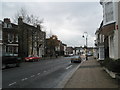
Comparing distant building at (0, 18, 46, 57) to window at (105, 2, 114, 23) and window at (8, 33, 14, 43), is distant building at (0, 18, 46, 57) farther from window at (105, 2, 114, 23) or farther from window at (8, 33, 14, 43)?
window at (105, 2, 114, 23)

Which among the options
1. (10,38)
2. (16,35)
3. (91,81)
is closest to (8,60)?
(91,81)

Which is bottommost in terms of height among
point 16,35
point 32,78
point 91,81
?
point 32,78

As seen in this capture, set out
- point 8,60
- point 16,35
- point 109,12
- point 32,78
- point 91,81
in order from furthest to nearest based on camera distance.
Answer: point 16,35 < point 8,60 < point 109,12 < point 32,78 < point 91,81

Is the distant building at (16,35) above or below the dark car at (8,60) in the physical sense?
above

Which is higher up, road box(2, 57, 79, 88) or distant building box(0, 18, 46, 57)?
distant building box(0, 18, 46, 57)

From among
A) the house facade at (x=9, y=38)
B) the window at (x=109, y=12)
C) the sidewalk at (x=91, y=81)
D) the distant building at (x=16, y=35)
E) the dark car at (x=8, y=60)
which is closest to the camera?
the sidewalk at (x=91, y=81)

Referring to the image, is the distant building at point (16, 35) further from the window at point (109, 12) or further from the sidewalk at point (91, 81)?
the sidewalk at point (91, 81)

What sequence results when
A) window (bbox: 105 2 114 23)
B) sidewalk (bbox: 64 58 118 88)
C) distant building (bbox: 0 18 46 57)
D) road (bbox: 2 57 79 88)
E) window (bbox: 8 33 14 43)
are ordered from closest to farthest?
sidewalk (bbox: 64 58 118 88) → road (bbox: 2 57 79 88) → window (bbox: 105 2 114 23) → distant building (bbox: 0 18 46 57) → window (bbox: 8 33 14 43)

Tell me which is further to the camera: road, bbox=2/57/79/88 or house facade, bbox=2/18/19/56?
house facade, bbox=2/18/19/56

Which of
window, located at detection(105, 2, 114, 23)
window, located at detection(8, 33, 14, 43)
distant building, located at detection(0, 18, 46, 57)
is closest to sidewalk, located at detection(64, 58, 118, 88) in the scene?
window, located at detection(105, 2, 114, 23)

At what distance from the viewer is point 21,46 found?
45469 mm

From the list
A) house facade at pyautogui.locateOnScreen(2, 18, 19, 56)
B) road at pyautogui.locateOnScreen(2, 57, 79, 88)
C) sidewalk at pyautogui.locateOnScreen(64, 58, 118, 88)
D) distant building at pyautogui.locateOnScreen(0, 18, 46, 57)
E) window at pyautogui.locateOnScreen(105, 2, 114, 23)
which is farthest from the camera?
house facade at pyautogui.locateOnScreen(2, 18, 19, 56)

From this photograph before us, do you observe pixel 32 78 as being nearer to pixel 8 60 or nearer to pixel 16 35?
pixel 8 60

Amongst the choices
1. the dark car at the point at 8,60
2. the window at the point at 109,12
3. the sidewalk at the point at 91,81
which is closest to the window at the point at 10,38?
the dark car at the point at 8,60
